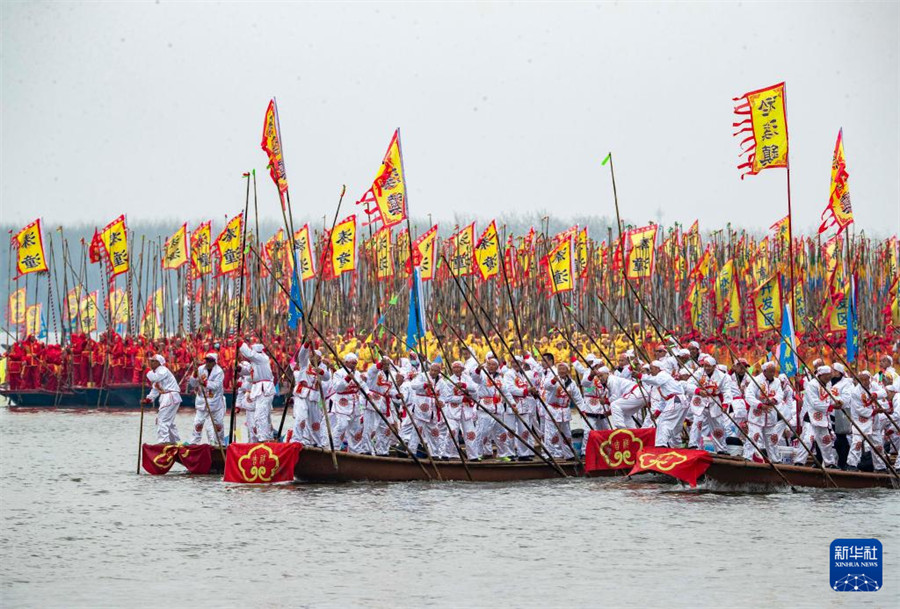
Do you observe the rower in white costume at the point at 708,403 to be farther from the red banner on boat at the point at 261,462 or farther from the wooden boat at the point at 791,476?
the red banner on boat at the point at 261,462

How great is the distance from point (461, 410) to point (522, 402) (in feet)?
3.36

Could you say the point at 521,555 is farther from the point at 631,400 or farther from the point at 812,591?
the point at 631,400

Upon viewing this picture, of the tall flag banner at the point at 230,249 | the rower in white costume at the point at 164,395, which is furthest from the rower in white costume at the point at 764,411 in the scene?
the tall flag banner at the point at 230,249

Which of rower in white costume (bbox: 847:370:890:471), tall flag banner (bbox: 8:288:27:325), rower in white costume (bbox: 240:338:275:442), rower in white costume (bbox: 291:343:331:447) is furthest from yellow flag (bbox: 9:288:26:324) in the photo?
rower in white costume (bbox: 847:370:890:471)

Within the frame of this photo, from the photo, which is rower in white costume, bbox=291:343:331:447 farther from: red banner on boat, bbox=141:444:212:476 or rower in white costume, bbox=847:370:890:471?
rower in white costume, bbox=847:370:890:471

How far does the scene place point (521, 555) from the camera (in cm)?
1598

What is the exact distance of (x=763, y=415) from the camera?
828 inches

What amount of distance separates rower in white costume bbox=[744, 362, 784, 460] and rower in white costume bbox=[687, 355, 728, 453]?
0.40 meters

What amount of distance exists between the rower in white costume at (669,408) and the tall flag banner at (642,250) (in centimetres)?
2124

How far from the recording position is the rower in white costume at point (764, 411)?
21.0 metres

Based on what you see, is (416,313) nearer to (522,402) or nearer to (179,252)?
(522,402)

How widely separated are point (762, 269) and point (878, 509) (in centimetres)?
2780

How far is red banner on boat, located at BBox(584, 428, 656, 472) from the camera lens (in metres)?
21.8

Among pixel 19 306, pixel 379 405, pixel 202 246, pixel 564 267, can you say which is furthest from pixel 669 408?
pixel 19 306
